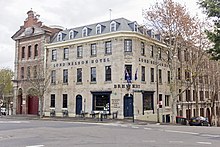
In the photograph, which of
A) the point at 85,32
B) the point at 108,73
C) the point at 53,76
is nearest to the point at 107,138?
the point at 108,73

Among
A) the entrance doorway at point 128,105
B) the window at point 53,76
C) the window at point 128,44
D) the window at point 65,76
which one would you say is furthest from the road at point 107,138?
the window at point 53,76

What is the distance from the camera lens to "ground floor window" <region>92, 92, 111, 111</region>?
107ft

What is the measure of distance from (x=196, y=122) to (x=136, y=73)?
33.2 feet

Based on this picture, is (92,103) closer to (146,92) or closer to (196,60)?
(146,92)

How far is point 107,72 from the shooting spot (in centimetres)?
3300

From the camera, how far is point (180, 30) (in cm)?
2983

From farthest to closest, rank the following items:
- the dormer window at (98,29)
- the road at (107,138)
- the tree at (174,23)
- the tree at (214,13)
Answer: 1. the dormer window at (98,29)
2. the tree at (174,23)
3. the tree at (214,13)
4. the road at (107,138)

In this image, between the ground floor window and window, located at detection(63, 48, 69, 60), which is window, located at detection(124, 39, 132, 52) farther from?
window, located at detection(63, 48, 69, 60)

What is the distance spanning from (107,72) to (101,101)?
374cm

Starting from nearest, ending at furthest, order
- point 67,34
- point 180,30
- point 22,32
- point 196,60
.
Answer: point 180,30, point 196,60, point 67,34, point 22,32

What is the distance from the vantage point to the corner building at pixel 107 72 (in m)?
31.8

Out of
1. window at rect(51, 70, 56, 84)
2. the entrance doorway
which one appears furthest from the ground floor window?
window at rect(51, 70, 56, 84)

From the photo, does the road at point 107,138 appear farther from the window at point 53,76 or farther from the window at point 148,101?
the window at point 53,76

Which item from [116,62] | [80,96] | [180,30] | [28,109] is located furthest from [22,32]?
[180,30]
